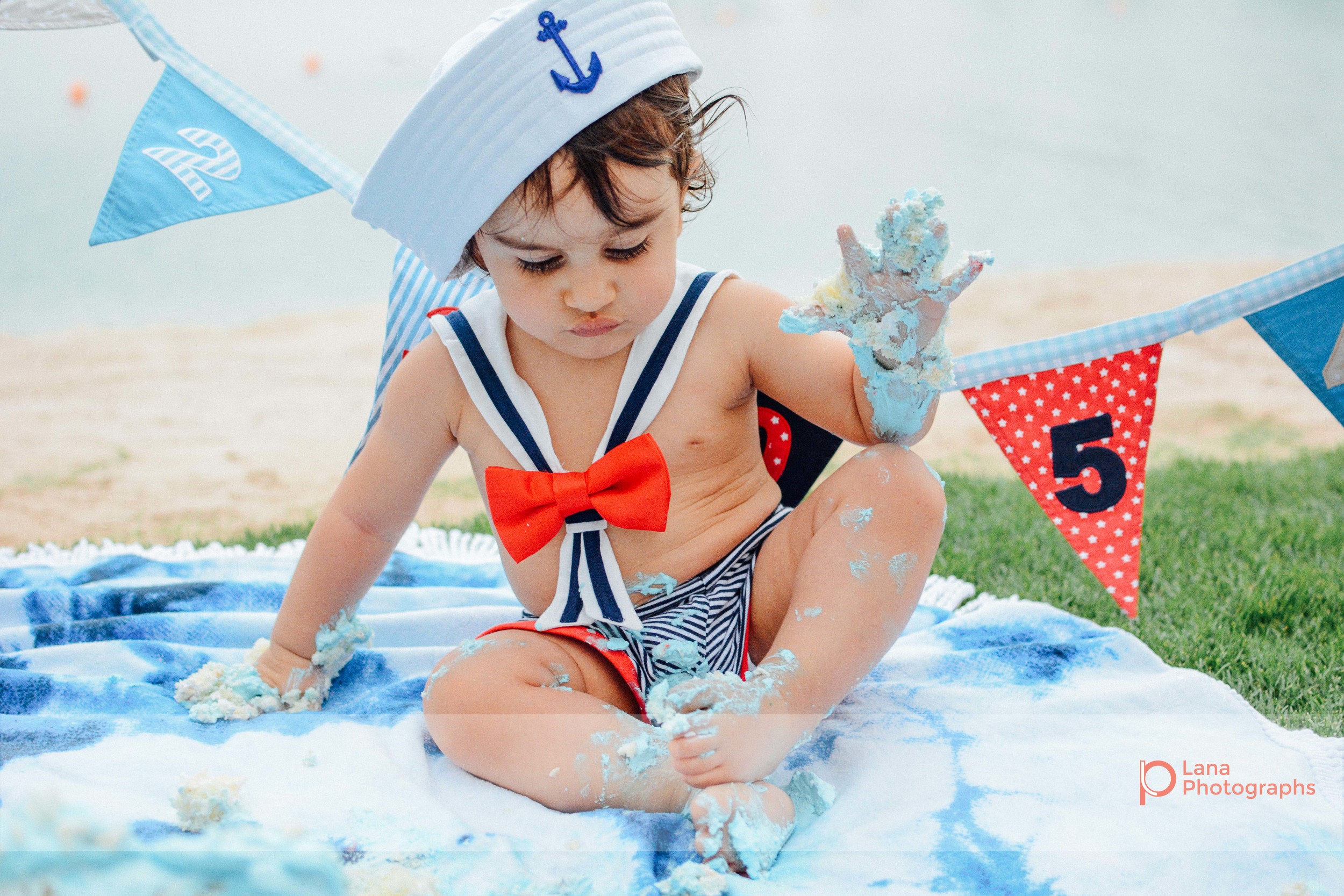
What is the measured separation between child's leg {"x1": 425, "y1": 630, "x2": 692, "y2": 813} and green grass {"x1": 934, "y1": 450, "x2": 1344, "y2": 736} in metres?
0.74

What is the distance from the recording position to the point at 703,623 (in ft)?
3.82

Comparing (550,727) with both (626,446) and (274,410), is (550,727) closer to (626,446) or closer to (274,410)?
(626,446)

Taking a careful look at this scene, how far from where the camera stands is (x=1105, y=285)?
4.42 metres

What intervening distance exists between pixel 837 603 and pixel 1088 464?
40 centimetres


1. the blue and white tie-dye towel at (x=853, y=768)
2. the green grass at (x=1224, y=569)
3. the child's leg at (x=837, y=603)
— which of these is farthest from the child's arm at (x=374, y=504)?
the green grass at (x=1224, y=569)

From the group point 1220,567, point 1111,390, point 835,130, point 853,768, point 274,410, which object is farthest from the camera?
point 835,130

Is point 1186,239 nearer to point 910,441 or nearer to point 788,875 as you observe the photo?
point 910,441

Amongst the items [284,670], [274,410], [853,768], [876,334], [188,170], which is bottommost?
[274,410]

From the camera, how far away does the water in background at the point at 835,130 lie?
17.3ft

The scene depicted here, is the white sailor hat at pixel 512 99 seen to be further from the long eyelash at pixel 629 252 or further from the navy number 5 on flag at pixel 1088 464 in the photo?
the navy number 5 on flag at pixel 1088 464

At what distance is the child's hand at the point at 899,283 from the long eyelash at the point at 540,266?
237 mm

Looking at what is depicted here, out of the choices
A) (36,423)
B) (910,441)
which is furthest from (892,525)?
(36,423)

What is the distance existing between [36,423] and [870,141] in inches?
175

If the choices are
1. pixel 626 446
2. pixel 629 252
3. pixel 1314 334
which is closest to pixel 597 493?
pixel 626 446
